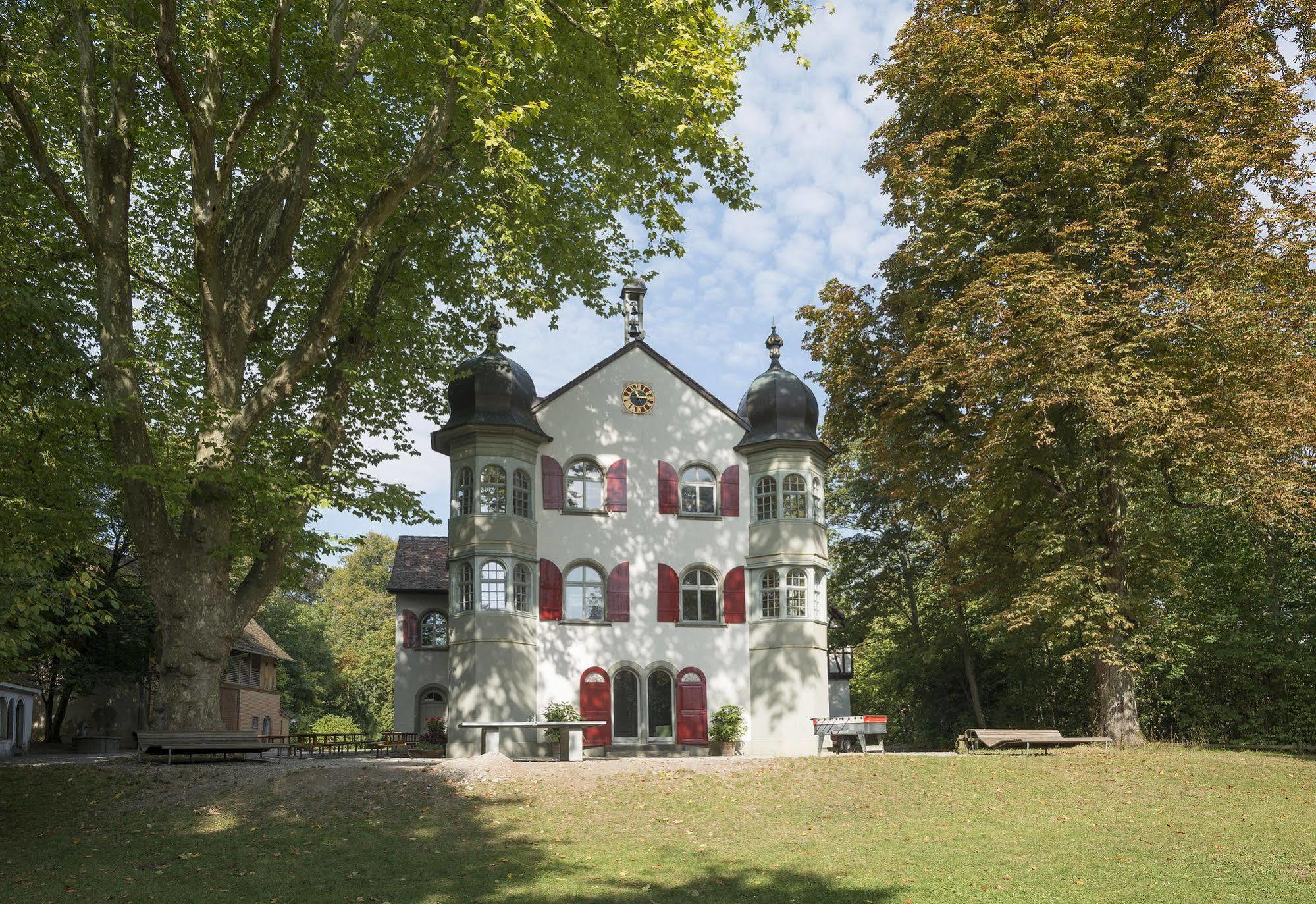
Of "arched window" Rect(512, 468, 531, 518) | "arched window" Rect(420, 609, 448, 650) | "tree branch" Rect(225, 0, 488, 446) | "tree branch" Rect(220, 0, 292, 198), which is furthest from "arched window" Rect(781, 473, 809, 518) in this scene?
"tree branch" Rect(220, 0, 292, 198)

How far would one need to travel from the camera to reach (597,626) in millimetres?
24625

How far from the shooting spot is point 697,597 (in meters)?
25.3

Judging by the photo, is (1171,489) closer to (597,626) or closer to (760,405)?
(760,405)

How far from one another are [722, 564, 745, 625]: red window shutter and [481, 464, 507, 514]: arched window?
5.59 m

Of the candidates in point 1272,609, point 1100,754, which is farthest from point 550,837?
point 1272,609

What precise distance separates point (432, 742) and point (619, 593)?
220 inches

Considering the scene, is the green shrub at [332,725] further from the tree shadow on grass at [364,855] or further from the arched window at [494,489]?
the tree shadow on grass at [364,855]

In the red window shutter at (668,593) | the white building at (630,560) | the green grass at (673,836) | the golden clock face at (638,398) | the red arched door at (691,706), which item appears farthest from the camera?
the golden clock face at (638,398)

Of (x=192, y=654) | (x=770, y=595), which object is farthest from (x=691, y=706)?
(x=192, y=654)

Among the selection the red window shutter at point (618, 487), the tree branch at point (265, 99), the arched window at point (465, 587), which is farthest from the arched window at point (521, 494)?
the tree branch at point (265, 99)

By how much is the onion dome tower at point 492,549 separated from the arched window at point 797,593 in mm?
5853

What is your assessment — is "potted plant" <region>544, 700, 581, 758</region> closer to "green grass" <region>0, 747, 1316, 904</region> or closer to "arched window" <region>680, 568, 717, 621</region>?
"arched window" <region>680, 568, 717, 621</region>

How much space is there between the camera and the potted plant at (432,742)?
936 inches

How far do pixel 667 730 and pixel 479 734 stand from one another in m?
4.44
